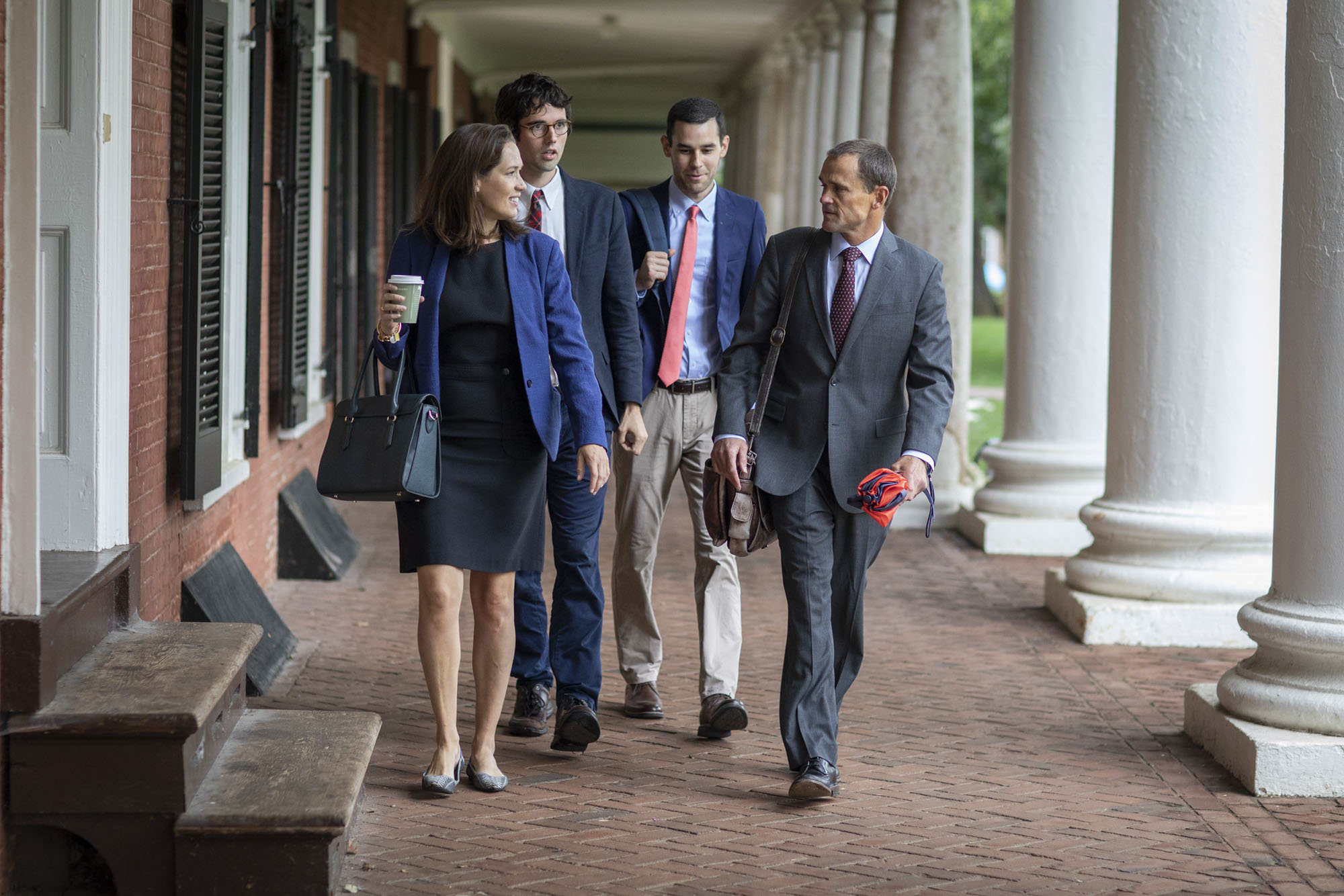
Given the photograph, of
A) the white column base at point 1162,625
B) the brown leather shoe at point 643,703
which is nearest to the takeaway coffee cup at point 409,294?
the brown leather shoe at point 643,703

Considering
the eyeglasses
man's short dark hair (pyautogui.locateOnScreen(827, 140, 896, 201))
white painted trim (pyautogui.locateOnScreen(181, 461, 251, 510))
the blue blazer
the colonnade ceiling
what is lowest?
white painted trim (pyautogui.locateOnScreen(181, 461, 251, 510))

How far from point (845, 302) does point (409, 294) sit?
1237mm

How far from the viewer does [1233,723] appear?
5.08m

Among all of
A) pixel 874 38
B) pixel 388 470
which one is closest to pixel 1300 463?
pixel 388 470

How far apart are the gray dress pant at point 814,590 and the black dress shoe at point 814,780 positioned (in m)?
0.02

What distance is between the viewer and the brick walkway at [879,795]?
408cm

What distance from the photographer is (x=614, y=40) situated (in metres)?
22.1

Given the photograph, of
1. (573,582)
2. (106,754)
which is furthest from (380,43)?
(106,754)

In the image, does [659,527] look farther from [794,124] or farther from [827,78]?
[794,124]

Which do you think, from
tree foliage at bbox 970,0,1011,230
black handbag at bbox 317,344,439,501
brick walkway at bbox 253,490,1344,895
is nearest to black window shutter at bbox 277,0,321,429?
brick walkway at bbox 253,490,1344,895

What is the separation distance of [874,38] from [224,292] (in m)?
9.27

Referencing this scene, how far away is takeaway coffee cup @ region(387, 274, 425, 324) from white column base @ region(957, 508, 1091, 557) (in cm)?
628

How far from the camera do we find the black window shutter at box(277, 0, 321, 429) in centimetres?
809

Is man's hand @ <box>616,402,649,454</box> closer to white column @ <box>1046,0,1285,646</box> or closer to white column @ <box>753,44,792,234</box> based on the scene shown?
white column @ <box>1046,0,1285,646</box>
